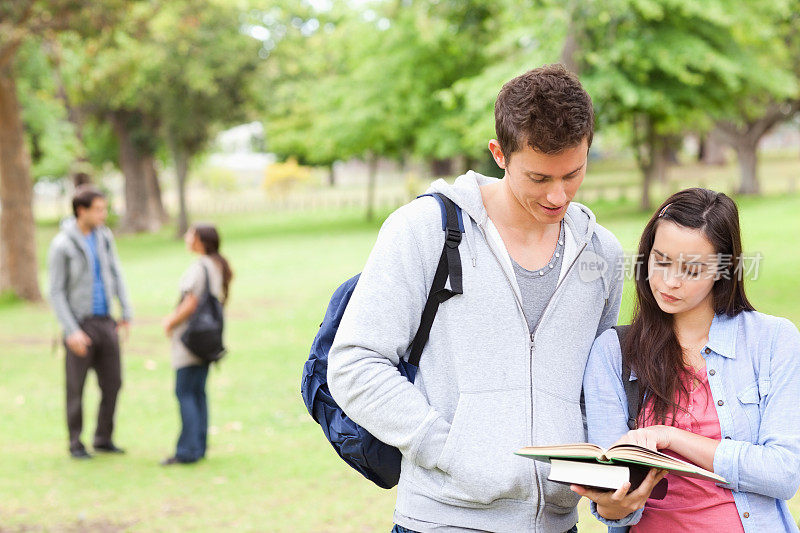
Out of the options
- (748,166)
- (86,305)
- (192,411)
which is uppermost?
(748,166)

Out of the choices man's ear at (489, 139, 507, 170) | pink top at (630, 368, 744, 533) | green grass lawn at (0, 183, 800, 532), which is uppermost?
man's ear at (489, 139, 507, 170)

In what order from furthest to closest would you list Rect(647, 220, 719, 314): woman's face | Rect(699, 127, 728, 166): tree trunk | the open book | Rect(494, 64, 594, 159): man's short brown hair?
Rect(699, 127, 728, 166): tree trunk < Rect(647, 220, 719, 314): woman's face < Rect(494, 64, 594, 159): man's short brown hair < the open book

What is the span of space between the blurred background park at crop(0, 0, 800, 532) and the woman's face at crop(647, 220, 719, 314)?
1.60 ft

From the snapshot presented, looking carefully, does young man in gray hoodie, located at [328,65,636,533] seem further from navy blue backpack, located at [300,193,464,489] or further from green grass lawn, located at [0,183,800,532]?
green grass lawn, located at [0,183,800,532]

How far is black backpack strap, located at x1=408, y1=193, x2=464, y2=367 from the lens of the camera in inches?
96.7

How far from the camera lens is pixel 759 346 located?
8.38ft

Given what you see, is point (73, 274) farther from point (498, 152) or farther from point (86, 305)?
point (498, 152)

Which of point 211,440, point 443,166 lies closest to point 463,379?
point 211,440

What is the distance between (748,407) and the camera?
98.6 inches

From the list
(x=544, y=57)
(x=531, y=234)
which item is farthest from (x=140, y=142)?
(x=531, y=234)

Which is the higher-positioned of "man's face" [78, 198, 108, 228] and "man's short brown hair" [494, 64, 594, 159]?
"man's short brown hair" [494, 64, 594, 159]

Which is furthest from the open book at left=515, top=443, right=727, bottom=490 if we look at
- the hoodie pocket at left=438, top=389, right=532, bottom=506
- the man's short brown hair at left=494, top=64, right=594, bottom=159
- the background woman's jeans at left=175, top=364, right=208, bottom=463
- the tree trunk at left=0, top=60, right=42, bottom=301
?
the tree trunk at left=0, top=60, right=42, bottom=301

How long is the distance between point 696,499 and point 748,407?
0.95 ft

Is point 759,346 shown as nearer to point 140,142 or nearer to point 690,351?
point 690,351
